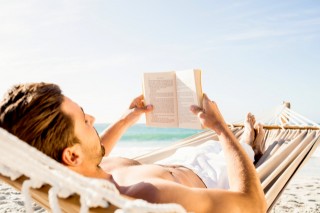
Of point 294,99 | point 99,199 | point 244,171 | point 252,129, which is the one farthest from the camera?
point 294,99

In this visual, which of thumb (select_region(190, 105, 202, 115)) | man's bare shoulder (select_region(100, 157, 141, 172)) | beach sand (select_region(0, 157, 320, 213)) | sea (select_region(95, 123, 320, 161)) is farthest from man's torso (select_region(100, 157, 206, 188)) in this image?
sea (select_region(95, 123, 320, 161))

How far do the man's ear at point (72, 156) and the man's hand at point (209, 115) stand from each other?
0.58 meters

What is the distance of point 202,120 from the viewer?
5.11ft

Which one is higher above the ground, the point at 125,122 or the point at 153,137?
the point at 125,122

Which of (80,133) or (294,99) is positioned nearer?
(80,133)

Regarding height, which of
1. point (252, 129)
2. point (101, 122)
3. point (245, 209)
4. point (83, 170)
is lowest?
point (101, 122)

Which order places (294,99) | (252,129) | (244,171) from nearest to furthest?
(244,171) → (252,129) → (294,99)

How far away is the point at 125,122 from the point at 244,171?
91cm

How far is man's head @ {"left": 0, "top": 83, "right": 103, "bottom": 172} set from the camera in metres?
1.06

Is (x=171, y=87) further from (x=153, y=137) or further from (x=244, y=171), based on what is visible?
(x=153, y=137)

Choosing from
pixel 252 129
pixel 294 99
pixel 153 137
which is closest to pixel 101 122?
pixel 153 137

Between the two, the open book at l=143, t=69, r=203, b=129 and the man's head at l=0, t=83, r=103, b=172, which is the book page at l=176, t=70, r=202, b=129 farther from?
the man's head at l=0, t=83, r=103, b=172

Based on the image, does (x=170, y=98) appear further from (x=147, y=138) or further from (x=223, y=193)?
(x=147, y=138)

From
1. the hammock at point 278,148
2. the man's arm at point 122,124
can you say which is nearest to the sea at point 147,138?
the hammock at point 278,148
